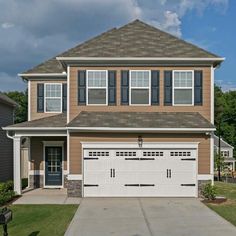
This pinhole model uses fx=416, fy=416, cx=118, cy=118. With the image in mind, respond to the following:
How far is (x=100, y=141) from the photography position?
17.9m

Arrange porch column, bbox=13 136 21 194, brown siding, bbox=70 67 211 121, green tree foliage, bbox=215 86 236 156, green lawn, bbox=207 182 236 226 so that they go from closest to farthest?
green lawn, bbox=207 182 236 226 < porch column, bbox=13 136 21 194 < brown siding, bbox=70 67 211 121 < green tree foliage, bbox=215 86 236 156

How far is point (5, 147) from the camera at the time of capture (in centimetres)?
2619

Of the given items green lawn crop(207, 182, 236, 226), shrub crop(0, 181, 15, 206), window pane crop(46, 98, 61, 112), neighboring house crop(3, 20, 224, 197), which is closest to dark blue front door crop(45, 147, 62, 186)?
neighboring house crop(3, 20, 224, 197)

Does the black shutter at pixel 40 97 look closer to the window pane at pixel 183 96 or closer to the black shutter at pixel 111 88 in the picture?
the black shutter at pixel 111 88

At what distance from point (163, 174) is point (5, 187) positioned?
6732 millimetres

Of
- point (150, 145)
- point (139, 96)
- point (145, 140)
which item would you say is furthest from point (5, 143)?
point (150, 145)

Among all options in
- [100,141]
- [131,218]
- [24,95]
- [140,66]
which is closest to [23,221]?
[131,218]

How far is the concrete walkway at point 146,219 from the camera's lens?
36.7 ft

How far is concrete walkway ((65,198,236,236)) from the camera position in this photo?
11195 mm

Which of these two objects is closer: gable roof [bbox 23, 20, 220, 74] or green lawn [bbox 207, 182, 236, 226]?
green lawn [bbox 207, 182, 236, 226]

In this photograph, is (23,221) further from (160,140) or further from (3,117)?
(3,117)

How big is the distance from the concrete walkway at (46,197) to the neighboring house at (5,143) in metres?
5.90

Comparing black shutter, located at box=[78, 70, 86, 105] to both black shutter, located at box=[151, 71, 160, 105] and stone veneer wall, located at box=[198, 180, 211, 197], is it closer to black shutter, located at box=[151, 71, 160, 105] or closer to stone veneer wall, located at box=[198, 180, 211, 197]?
black shutter, located at box=[151, 71, 160, 105]

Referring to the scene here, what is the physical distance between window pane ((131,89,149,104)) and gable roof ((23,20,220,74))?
1.57 m
